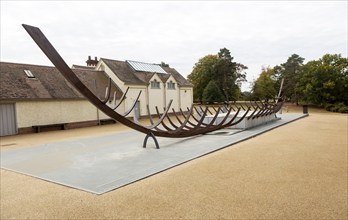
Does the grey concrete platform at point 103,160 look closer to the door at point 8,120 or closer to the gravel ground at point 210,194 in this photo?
the gravel ground at point 210,194

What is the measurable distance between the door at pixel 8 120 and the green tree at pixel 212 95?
27810 millimetres

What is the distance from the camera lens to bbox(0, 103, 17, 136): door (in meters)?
15.5

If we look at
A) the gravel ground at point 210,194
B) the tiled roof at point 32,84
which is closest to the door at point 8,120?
the tiled roof at point 32,84

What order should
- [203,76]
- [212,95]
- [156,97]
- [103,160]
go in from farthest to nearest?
[203,76], [212,95], [156,97], [103,160]

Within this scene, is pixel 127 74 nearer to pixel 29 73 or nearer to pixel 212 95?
pixel 29 73

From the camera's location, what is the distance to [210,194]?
5.07 m

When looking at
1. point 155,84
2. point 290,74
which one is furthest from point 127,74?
point 290,74

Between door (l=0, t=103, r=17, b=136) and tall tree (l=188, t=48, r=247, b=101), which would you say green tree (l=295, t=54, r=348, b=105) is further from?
door (l=0, t=103, r=17, b=136)

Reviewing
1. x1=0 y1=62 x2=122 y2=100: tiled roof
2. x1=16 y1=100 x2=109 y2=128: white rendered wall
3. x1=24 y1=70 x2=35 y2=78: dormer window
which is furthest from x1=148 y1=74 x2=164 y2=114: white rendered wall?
x1=24 y1=70 x2=35 y2=78: dormer window

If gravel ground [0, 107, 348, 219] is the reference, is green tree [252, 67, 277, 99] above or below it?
above

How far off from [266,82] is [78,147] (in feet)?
119

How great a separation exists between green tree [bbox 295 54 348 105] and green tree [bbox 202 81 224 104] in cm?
1121

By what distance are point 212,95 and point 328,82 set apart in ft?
48.7

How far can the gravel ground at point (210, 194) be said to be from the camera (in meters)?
4.32
